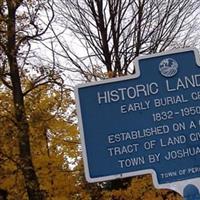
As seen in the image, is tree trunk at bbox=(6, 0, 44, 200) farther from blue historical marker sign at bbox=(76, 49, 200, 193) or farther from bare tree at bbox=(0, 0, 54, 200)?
blue historical marker sign at bbox=(76, 49, 200, 193)

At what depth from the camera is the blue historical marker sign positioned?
5070 mm

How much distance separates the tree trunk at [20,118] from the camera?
14.1m

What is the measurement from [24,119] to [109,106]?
8.90 metres

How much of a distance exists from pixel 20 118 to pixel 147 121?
917 centimetres

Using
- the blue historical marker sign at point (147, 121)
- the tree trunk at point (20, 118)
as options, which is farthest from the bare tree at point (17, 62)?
the blue historical marker sign at point (147, 121)

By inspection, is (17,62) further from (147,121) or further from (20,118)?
(147,121)

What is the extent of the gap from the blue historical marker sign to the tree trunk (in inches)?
343

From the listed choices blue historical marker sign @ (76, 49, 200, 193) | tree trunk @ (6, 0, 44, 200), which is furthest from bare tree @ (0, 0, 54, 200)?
blue historical marker sign @ (76, 49, 200, 193)

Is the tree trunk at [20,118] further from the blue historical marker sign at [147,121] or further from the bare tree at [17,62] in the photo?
the blue historical marker sign at [147,121]

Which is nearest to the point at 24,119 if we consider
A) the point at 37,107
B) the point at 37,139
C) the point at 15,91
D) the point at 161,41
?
the point at 15,91

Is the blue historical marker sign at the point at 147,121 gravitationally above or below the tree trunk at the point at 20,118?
below

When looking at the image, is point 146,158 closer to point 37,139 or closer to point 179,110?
point 179,110

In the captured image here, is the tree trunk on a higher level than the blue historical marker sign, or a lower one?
higher

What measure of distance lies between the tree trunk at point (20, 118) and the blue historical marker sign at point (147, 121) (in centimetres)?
872
